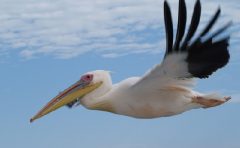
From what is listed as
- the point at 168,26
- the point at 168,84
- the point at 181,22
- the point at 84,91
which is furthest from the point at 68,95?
the point at 181,22

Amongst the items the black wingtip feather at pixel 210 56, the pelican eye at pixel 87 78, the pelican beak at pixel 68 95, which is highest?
the black wingtip feather at pixel 210 56

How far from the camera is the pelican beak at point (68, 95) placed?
11.1 m

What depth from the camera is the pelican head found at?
11.0 meters

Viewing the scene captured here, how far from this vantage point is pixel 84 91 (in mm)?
11086

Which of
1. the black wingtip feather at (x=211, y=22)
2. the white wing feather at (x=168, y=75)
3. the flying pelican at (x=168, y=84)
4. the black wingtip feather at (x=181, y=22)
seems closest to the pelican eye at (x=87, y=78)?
the flying pelican at (x=168, y=84)

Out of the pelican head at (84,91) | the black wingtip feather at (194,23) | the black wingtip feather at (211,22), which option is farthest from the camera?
the pelican head at (84,91)

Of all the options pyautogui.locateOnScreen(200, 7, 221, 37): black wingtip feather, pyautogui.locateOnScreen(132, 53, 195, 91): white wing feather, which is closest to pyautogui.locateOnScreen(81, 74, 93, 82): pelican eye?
pyautogui.locateOnScreen(132, 53, 195, 91): white wing feather

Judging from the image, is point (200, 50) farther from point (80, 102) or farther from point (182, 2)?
point (80, 102)

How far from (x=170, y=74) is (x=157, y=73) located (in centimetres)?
20

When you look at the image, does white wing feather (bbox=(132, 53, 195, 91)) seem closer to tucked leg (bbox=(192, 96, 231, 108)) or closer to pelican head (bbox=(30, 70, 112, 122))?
tucked leg (bbox=(192, 96, 231, 108))

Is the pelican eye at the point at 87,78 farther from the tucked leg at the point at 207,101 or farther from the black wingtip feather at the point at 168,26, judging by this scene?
the black wingtip feather at the point at 168,26

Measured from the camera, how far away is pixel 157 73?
392 inches

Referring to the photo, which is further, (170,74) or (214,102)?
(214,102)

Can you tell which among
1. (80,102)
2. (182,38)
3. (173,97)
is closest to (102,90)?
(80,102)
